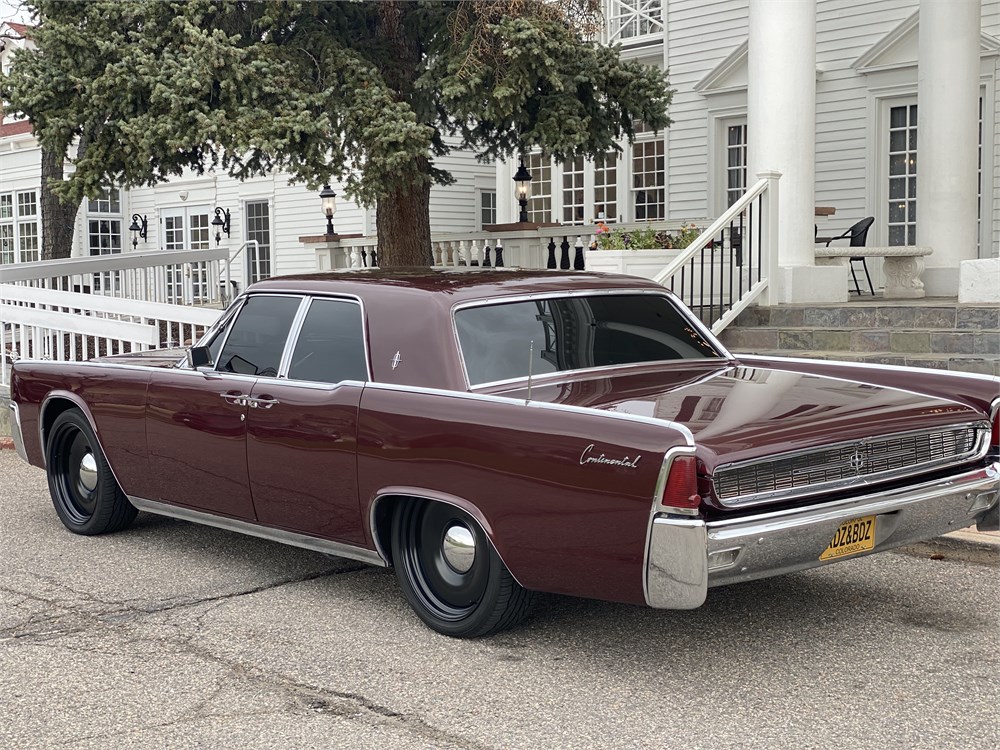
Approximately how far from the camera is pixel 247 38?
13.0 m

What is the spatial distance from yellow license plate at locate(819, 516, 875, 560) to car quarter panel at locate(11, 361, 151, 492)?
143 inches

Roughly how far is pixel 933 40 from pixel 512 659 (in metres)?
11.5

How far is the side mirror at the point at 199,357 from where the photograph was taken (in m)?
6.18

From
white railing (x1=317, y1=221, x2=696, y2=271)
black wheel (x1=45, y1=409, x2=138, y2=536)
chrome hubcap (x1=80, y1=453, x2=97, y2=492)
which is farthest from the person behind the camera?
white railing (x1=317, y1=221, x2=696, y2=271)

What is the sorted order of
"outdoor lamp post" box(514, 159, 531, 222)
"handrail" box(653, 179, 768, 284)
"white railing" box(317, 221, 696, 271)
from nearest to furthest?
1. "handrail" box(653, 179, 768, 284)
2. "white railing" box(317, 221, 696, 271)
3. "outdoor lamp post" box(514, 159, 531, 222)

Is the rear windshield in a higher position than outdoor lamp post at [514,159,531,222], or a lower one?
lower

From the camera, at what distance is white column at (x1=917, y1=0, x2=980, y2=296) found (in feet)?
44.9

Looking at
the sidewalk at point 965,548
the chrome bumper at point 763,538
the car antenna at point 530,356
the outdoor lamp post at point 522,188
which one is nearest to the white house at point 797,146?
the outdoor lamp post at point 522,188

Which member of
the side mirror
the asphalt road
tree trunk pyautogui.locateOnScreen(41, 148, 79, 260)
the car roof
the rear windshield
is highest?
tree trunk pyautogui.locateOnScreen(41, 148, 79, 260)

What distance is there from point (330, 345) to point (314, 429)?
1.44ft

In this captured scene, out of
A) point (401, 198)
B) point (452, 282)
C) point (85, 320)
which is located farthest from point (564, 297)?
point (401, 198)

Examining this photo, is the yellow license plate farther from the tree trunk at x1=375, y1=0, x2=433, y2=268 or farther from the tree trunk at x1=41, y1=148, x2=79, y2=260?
the tree trunk at x1=41, y1=148, x2=79, y2=260

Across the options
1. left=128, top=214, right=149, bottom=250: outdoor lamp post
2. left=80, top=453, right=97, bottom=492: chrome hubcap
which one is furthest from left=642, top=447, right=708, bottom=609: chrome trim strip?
left=128, top=214, right=149, bottom=250: outdoor lamp post

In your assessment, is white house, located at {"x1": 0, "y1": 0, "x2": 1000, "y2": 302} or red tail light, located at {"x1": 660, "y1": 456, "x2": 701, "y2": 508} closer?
red tail light, located at {"x1": 660, "y1": 456, "x2": 701, "y2": 508}
